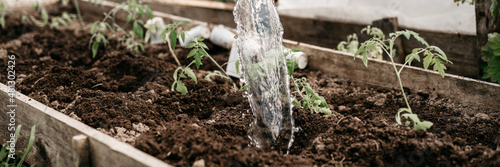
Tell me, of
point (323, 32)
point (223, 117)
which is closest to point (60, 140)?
point (223, 117)

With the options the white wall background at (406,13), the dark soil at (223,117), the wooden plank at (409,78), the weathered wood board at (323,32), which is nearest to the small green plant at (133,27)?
the dark soil at (223,117)

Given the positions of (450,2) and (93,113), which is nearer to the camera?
(93,113)

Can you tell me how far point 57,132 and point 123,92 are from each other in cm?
75

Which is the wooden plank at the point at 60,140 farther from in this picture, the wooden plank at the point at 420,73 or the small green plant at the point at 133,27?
the wooden plank at the point at 420,73

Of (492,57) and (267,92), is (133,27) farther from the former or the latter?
(492,57)

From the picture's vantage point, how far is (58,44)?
4000mm

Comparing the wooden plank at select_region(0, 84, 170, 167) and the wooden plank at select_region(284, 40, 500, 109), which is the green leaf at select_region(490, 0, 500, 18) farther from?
the wooden plank at select_region(0, 84, 170, 167)

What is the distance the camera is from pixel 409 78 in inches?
109

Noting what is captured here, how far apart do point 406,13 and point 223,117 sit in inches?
84.5

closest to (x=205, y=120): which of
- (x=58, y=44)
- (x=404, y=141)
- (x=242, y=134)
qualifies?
(x=242, y=134)

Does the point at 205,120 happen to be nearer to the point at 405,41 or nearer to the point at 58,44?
the point at 405,41

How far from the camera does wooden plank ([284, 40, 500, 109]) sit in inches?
97.9

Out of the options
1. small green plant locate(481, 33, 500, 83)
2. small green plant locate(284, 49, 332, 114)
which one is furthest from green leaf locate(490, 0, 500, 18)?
small green plant locate(284, 49, 332, 114)

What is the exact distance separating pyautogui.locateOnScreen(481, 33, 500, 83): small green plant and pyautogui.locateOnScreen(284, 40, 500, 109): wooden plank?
29cm
